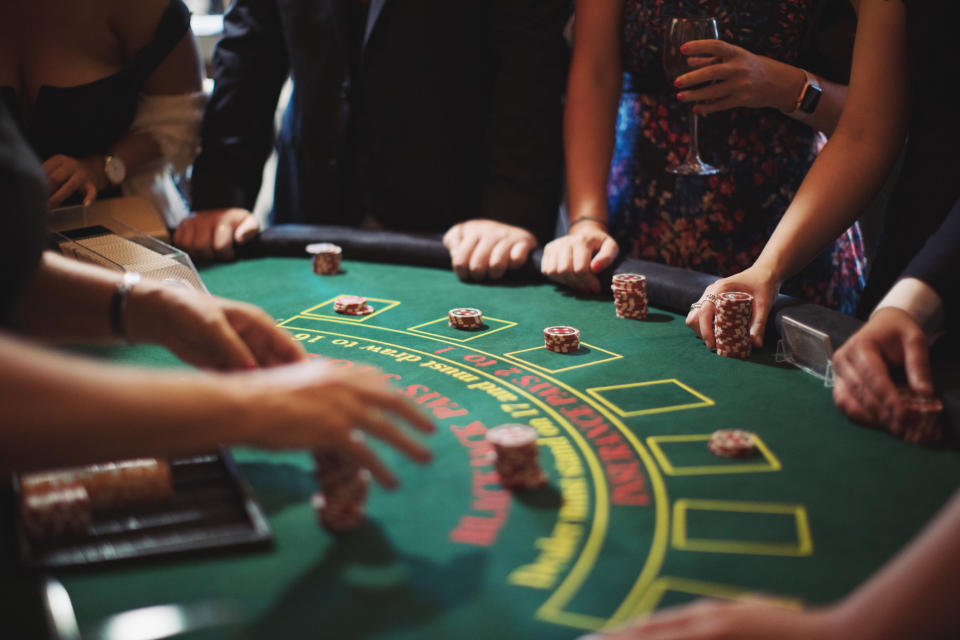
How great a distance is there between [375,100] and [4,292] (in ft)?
6.98

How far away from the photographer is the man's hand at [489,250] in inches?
99.4

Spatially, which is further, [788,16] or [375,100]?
[375,100]

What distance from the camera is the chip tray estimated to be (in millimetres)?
1157

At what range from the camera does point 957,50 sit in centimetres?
182

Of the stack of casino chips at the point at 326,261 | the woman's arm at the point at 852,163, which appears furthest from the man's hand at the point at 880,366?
the stack of casino chips at the point at 326,261

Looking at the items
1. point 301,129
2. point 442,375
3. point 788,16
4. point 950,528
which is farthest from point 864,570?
point 301,129

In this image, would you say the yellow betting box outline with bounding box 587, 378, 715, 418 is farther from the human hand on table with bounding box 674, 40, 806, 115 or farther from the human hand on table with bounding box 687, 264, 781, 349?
the human hand on table with bounding box 674, 40, 806, 115

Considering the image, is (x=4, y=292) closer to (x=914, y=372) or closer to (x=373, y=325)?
(x=373, y=325)

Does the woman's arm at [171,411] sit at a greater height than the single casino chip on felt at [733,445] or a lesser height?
greater

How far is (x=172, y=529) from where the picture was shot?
122cm

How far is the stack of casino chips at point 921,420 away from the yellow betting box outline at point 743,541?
313 millimetres

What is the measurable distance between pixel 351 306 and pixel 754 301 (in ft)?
3.39

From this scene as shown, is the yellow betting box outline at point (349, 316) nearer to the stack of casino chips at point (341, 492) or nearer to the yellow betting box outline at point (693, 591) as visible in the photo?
the stack of casino chips at point (341, 492)

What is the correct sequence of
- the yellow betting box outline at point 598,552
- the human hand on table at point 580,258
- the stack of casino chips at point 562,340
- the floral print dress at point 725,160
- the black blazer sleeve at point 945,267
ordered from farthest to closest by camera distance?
the floral print dress at point 725,160, the human hand on table at point 580,258, the stack of casino chips at point 562,340, the black blazer sleeve at point 945,267, the yellow betting box outline at point 598,552
